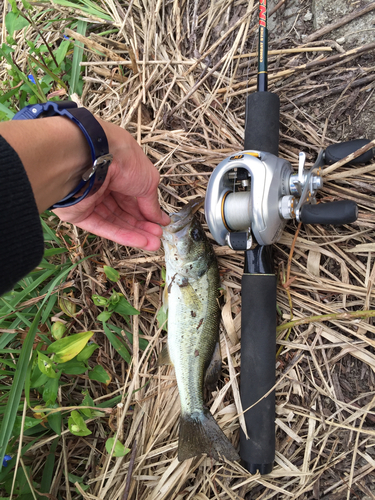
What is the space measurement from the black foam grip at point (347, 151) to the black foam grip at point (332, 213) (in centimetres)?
49

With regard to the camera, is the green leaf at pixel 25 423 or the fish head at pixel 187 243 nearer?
the green leaf at pixel 25 423

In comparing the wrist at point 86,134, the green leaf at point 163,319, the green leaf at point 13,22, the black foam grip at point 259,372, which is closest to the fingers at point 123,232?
the wrist at point 86,134

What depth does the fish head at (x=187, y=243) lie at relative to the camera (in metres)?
2.53

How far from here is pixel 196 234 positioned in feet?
8.36

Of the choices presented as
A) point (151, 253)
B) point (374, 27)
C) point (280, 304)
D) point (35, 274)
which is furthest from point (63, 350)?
point (374, 27)

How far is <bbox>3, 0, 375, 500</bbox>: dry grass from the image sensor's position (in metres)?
2.44

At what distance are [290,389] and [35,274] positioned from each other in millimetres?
2176

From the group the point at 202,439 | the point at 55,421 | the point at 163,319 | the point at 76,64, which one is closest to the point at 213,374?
the point at 202,439

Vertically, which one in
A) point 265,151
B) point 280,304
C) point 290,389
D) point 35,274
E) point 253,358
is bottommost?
point 290,389

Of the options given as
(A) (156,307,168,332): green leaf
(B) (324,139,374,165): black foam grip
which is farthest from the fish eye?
(B) (324,139,374,165): black foam grip

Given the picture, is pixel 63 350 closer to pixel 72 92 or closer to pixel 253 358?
pixel 253 358

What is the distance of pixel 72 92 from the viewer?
3.11 metres

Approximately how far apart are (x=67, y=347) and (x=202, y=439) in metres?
1.15

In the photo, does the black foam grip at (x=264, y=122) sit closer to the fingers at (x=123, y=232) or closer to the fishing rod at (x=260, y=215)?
the fishing rod at (x=260, y=215)
